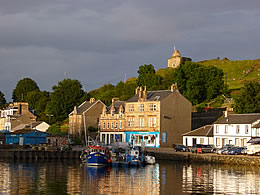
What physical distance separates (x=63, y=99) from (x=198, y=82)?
43.2 meters

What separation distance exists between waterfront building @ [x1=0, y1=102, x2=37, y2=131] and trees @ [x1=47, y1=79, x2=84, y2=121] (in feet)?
20.9

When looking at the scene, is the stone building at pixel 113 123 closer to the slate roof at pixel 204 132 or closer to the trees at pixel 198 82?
the slate roof at pixel 204 132

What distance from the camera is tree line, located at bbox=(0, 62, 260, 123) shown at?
95.8 meters

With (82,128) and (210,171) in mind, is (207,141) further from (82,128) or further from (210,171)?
(82,128)

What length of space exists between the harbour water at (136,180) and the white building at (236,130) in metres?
14.3

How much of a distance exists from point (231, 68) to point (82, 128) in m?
90.9

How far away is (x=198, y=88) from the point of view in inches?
4678

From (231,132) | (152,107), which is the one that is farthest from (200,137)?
(152,107)

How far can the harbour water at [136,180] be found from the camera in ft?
145

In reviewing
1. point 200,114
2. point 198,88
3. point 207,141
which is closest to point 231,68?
point 198,88

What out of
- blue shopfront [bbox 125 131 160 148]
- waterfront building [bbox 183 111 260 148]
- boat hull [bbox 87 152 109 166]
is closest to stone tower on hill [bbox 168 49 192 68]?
blue shopfront [bbox 125 131 160 148]

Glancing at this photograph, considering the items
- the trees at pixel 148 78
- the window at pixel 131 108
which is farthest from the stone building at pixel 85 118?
the trees at pixel 148 78

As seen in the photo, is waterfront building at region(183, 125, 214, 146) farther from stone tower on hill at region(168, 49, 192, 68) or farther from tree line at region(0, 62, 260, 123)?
stone tower on hill at region(168, 49, 192, 68)

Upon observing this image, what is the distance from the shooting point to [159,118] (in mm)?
95125
